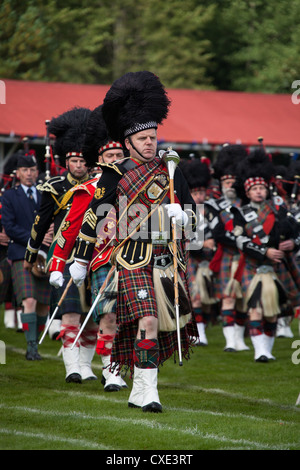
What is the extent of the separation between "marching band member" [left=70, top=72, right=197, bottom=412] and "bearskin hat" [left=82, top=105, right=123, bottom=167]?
3.33 feet

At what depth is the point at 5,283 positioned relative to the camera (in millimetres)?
11711

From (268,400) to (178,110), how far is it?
2340 centimetres

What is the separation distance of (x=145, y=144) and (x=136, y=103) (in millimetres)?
331

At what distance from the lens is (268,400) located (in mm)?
7980

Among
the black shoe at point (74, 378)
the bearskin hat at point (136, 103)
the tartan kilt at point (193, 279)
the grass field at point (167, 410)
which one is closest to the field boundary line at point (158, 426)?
the grass field at point (167, 410)

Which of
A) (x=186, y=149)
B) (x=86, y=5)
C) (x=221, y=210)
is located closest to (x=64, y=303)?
(x=221, y=210)

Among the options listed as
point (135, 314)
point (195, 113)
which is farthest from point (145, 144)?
point (195, 113)

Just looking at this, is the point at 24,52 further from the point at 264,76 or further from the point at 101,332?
the point at 101,332

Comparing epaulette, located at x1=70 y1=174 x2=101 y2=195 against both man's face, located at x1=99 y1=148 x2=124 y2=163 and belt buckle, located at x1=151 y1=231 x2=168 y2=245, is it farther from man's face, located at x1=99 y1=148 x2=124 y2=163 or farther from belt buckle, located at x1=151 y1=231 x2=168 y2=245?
belt buckle, located at x1=151 y1=231 x2=168 y2=245

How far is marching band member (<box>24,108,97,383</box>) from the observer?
8820 millimetres

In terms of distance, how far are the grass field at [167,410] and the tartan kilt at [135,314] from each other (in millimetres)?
421

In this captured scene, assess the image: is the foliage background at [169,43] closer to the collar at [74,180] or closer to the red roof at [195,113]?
the red roof at [195,113]

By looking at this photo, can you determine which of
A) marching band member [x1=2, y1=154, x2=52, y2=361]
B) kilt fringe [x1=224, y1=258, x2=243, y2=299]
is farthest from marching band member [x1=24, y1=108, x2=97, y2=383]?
kilt fringe [x1=224, y1=258, x2=243, y2=299]

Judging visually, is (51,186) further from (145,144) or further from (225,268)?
(225,268)
